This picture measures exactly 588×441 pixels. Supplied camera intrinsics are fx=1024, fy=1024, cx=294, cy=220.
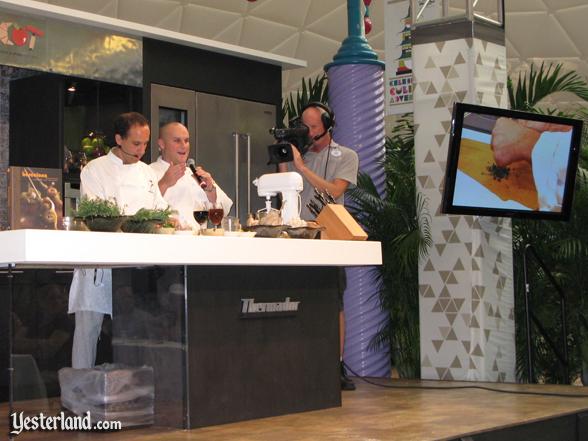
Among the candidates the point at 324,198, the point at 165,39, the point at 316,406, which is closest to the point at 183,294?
the point at 316,406

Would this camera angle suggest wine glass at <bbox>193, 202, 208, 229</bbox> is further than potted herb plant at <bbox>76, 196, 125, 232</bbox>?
Yes

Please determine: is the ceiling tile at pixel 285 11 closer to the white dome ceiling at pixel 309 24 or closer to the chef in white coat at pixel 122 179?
the white dome ceiling at pixel 309 24

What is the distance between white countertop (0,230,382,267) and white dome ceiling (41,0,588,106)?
8.50 meters

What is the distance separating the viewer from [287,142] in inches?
215

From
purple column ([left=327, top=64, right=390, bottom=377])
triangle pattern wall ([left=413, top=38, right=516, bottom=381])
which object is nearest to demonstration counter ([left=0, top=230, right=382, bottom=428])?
triangle pattern wall ([left=413, top=38, right=516, bottom=381])

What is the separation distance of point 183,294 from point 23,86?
296cm

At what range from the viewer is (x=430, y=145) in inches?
259

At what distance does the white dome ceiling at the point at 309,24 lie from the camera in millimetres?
12891

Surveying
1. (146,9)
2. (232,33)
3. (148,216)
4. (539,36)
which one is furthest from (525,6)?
(148,216)

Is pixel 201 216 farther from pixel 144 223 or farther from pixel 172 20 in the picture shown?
pixel 172 20

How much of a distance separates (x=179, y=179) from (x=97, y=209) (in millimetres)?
1710

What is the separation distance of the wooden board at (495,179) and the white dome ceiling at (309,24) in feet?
23.2

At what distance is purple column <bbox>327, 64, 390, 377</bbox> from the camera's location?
6863 mm

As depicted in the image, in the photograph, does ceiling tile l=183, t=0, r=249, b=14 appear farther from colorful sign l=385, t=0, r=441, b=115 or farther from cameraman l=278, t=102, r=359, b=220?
cameraman l=278, t=102, r=359, b=220
